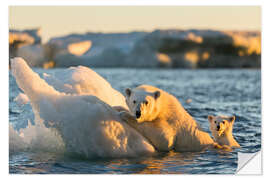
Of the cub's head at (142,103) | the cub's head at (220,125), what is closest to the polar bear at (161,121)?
the cub's head at (142,103)

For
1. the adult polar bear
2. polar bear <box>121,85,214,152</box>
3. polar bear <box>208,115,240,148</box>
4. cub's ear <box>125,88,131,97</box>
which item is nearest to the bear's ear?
polar bear <box>121,85,214,152</box>

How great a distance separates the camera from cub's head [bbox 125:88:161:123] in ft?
24.4

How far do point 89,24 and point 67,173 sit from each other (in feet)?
13.4

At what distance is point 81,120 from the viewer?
770 cm

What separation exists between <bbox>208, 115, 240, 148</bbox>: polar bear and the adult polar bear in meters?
1.71

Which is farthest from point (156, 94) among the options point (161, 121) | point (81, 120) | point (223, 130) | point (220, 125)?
point (223, 130)

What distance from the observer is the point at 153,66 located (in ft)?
146

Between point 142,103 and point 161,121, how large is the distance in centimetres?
94

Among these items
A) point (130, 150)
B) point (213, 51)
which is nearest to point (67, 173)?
point (130, 150)

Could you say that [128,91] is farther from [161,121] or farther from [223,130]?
[223,130]

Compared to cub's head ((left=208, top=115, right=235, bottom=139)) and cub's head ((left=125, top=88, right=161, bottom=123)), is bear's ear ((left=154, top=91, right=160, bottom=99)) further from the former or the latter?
cub's head ((left=208, top=115, right=235, bottom=139))

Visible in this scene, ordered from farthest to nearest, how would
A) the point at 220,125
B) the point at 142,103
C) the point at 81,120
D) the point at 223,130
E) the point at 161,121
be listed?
the point at 223,130, the point at 220,125, the point at 161,121, the point at 81,120, the point at 142,103
